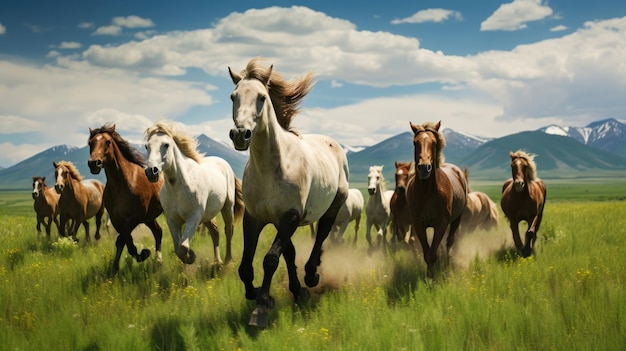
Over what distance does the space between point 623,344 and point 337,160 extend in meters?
4.34

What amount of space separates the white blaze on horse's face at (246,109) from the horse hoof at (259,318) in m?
1.88

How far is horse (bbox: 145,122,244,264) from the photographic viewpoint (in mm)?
8508

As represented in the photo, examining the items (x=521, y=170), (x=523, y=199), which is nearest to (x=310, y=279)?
(x=521, y=170)

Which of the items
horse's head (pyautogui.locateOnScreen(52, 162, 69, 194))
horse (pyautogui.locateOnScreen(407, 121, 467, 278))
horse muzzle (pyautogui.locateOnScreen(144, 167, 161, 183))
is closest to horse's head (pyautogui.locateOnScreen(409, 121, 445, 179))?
horse (pyautogui.locateOnScreen(407, 121, 467, 278))

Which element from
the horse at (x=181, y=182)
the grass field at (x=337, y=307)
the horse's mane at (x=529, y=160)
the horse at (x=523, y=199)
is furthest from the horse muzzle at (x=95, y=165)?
the horse's mane at (x=529, y=160)

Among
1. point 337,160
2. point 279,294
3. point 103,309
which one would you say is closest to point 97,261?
point 103,309

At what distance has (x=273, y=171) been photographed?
20.3ft

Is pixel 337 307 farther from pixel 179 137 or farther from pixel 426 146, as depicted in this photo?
pixel 179 137

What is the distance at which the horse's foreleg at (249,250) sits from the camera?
649 cm

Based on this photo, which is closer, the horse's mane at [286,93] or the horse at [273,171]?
the horse at [273,171]

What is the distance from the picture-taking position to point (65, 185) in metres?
14.5

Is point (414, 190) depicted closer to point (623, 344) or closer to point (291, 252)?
point (291, 252)

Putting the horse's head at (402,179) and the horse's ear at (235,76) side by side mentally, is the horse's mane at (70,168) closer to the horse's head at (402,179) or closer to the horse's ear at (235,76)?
the horse's head at (402,179)

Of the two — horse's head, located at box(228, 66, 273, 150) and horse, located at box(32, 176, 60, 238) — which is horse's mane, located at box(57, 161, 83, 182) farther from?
horse's head, located at box(228, 66, 273, 150)
